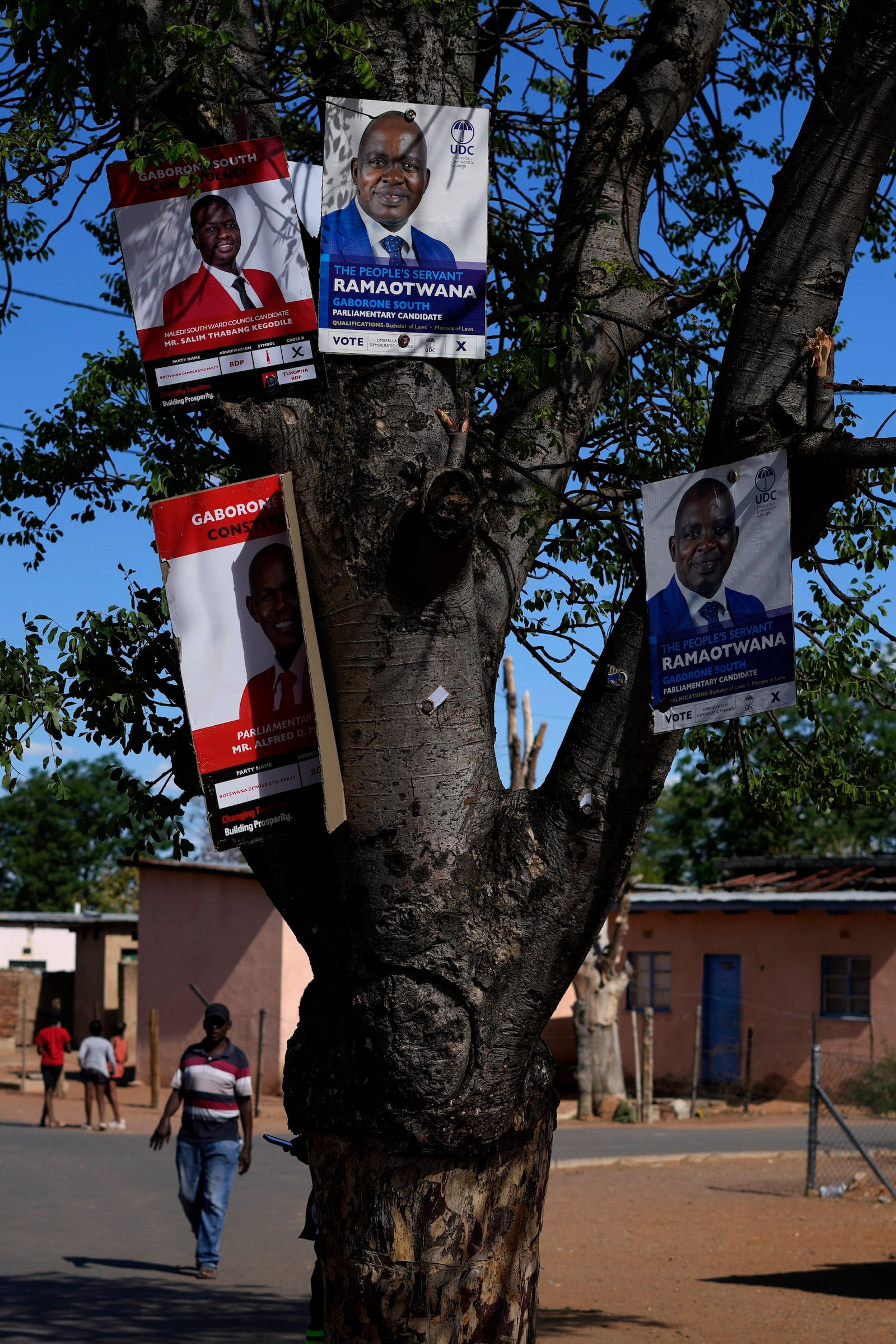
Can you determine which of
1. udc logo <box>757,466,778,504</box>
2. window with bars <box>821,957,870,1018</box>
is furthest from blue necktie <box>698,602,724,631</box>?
window with bars <box>821,957,870,1018</box>

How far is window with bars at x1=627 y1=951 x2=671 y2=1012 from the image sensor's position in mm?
27844

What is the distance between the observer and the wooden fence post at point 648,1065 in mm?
21062

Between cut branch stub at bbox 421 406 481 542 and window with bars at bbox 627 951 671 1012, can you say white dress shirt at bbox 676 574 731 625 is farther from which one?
window with bars at bbox 627 951 671 1012

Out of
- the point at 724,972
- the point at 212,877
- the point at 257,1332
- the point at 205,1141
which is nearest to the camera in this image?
the point at 257,1332

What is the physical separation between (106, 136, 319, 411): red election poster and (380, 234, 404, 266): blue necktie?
246mm

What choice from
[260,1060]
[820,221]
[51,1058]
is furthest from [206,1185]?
[51,1058]

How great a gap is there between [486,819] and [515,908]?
0.26 metres

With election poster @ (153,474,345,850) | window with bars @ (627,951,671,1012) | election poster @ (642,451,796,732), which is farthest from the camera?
window with bars @ (627,951,671,1012)

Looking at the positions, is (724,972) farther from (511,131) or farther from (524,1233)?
(524,1233)

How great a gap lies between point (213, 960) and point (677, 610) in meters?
22.3

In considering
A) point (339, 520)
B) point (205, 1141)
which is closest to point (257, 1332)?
point (205, 1141)

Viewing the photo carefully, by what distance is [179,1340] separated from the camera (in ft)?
25.4

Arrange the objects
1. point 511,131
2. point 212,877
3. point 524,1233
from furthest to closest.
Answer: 1. point 212,877
2. point 511,131
3. point 524,1233

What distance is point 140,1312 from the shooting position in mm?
8492
